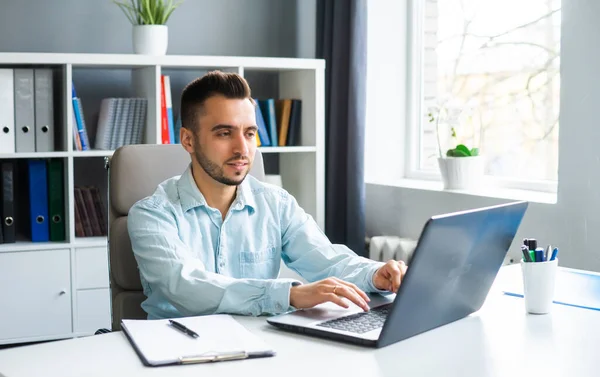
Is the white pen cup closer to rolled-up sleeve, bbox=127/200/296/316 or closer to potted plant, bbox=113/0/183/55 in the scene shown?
rolled-up sleeve, bbox=127/200/296/316

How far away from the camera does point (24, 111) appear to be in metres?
3.24

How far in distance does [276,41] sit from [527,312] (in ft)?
8.74

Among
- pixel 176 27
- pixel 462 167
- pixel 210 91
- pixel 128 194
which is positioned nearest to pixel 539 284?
pixel 210 91

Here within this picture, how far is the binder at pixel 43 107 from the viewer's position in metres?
3.26

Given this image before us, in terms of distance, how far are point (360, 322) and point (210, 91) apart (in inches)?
28.6

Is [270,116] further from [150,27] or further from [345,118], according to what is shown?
[150,27]

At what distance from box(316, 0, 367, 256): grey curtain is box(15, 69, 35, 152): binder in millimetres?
1273

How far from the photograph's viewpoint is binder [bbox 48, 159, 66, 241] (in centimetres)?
331

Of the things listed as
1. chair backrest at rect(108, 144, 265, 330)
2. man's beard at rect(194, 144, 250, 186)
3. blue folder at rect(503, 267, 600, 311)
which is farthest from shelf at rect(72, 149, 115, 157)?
blue folder at rect(503, 267, 600, 311)

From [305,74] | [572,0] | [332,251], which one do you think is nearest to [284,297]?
[332,251]

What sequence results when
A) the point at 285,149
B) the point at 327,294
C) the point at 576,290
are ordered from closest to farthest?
1. the point at 327,294
2. the point at 576,290
3. the point at 285,149

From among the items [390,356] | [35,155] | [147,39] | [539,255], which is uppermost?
[147,39]

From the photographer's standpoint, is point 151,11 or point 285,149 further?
point 285,149

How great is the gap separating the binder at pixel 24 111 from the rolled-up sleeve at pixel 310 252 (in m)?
1.61
